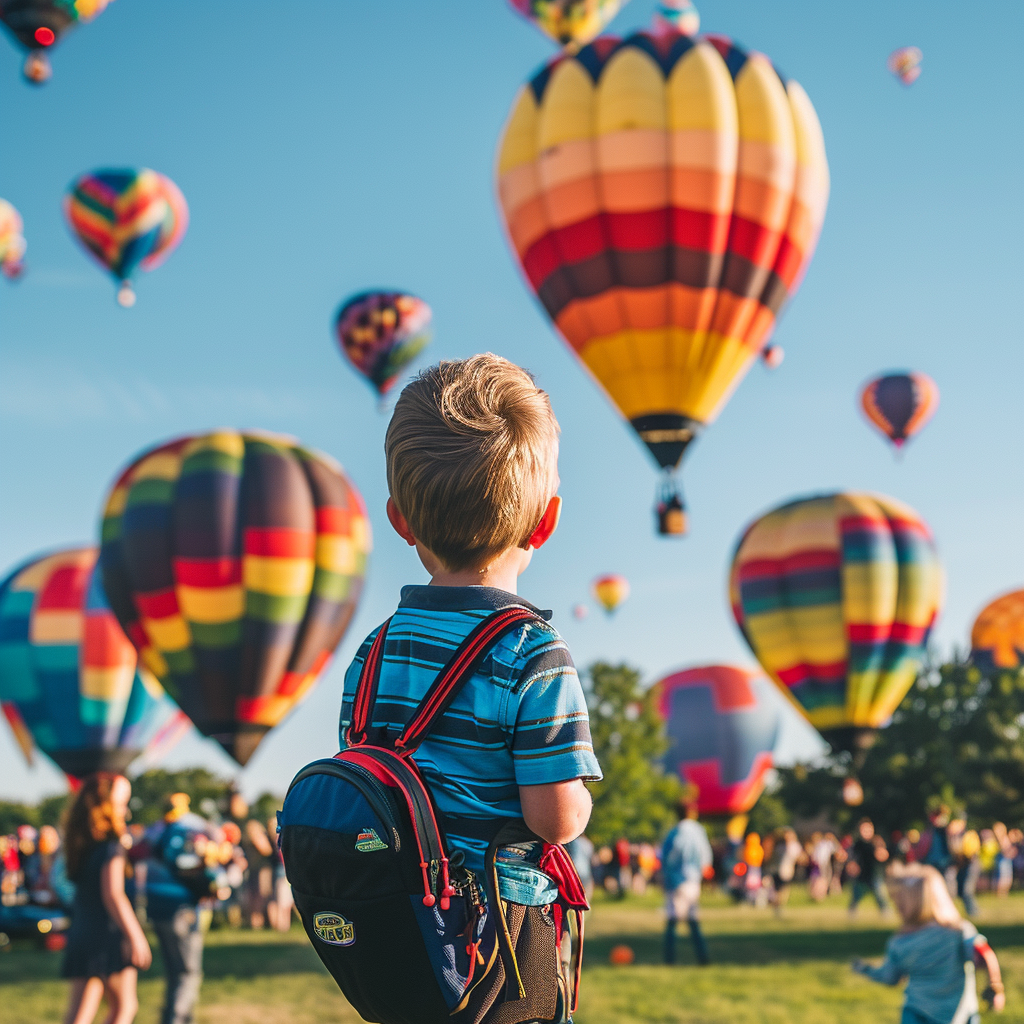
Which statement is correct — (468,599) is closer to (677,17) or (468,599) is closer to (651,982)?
(651,982)

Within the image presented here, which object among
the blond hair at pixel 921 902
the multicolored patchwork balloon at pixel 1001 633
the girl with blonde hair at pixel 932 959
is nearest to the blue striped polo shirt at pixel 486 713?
the girl with blonde hair at pixel 932 959

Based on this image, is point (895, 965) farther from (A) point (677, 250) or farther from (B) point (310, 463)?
(B) point (310, 463)

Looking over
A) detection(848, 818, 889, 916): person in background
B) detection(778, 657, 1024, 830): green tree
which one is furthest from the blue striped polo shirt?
detection(778, 657, 1024, 830): green tree

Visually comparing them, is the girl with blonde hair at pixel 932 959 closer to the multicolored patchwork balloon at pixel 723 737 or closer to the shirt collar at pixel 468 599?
the shirt collar at pixel 468 599

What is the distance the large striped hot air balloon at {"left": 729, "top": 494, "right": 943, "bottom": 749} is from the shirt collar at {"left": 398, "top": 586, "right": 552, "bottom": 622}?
20.9 metres

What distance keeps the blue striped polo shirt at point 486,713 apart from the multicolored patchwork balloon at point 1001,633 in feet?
134

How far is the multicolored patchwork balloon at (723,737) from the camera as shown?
125 ft

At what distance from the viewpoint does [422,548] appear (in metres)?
1.86

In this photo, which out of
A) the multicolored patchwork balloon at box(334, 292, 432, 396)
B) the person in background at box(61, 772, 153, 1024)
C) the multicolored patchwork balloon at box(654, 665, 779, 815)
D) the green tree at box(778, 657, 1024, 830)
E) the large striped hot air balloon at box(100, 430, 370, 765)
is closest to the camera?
the person in background at box(61, 772, 153, 1024)

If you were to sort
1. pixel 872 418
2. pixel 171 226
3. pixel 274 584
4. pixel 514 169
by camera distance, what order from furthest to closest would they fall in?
pixel 872 418 → pixel 171 226 → pixel 274 584 → pixel 514 169

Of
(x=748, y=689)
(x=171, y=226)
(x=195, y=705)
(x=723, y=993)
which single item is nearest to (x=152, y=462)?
(x=195, y=705)

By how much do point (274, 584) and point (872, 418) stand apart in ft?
53.0

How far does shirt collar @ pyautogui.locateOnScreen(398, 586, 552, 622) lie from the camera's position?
5.79ft

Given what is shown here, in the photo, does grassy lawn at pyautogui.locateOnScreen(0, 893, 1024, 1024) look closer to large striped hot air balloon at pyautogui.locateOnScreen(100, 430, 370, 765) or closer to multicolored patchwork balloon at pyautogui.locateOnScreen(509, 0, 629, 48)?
large striped hot air balloon at pyautogui.locateOnScreen(100, 430, 370, 765)
